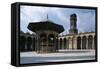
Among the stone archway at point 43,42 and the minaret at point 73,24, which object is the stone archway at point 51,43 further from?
the minaret at point 73,24

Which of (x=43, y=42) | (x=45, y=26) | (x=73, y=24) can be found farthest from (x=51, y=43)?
(x=73, y=24)

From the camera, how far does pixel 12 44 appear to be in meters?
A: 3.93

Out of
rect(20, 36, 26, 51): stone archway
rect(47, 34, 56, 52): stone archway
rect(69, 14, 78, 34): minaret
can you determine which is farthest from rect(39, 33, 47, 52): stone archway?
rect(69, 14, 78, 34): minaret

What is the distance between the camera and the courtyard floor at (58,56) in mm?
4012

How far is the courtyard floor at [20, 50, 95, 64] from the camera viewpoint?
4012mm

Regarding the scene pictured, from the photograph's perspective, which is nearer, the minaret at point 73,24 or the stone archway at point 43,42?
the stone archway at point 43,42

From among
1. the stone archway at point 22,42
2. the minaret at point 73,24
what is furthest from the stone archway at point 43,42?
the minaret at point 73,24

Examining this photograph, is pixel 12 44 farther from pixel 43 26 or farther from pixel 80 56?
pixel 80 56

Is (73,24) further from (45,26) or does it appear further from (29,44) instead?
(29,44)

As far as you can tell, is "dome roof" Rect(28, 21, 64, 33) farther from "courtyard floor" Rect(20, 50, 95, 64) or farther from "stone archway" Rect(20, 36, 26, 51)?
"courtyard floor" Rect(20, 50, 95, 64)

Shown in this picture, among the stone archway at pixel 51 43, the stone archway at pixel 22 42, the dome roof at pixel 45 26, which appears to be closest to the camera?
the stone archway at pixel 22 42

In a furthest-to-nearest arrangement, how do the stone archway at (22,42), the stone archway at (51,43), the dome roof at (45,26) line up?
the stone archway at (51,43), the dome roof at (45,26), the stone archway at (22,42)

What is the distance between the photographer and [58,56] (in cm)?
428
